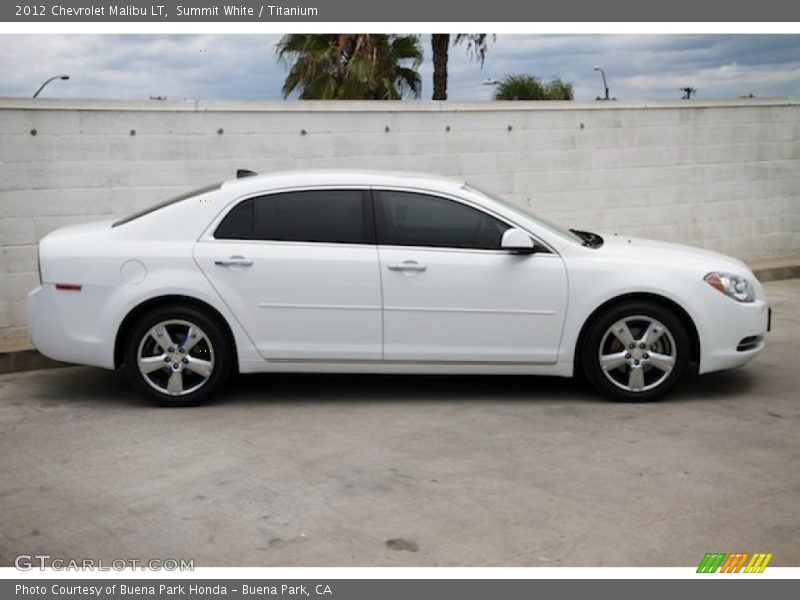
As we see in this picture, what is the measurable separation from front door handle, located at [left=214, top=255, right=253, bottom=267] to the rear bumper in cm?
79

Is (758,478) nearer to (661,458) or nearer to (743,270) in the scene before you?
(661,458)

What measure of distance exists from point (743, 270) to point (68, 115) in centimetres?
571

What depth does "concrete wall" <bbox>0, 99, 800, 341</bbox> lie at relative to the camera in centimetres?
909

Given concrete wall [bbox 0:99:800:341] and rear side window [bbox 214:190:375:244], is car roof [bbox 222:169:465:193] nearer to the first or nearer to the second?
rear side window [bbox 214:190:375:244]

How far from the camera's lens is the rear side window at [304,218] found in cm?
697

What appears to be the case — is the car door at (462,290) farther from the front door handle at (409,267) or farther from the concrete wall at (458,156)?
the concrete wall at (458,156)

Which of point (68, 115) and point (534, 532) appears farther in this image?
point (68, 115)

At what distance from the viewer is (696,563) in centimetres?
444

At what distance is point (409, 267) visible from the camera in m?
6.86

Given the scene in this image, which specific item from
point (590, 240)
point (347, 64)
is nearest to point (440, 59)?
point (347, 64)

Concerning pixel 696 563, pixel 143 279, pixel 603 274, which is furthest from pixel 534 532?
pixel 143 279

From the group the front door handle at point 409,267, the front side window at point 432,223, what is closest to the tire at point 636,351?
the front side window at point 432,223
